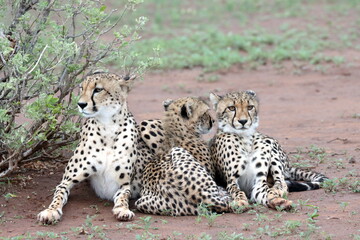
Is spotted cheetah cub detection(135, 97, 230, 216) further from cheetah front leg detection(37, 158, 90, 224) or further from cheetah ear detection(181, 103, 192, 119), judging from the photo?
cheetah front leg detection(37, 158, 90, 224)

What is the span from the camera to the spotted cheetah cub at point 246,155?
653 cm

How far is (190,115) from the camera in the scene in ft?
23.1

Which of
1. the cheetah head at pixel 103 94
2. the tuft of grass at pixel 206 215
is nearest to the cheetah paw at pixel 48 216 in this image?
the cheetah head at pixel 103 94

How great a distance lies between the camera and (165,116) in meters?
7.09

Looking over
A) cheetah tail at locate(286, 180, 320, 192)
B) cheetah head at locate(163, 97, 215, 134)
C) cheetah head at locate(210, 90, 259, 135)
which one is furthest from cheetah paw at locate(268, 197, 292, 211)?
cheetah head at locate(163, 97, 215, 134)

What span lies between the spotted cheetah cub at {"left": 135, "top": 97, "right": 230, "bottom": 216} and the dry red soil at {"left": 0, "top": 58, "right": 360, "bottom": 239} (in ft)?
0.40

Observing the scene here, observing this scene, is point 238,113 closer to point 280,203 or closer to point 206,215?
point 280,203

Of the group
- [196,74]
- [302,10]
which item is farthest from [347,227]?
[302,10]

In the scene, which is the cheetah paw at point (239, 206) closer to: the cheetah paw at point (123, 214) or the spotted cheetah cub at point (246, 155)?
the spotted cheetah cub at point (246, 155)

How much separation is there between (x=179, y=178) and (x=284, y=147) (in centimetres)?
273

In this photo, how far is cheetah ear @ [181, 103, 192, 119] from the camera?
277 inches

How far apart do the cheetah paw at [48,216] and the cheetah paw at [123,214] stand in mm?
462

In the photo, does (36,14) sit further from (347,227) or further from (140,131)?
(347,227)

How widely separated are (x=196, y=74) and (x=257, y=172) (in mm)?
6991
